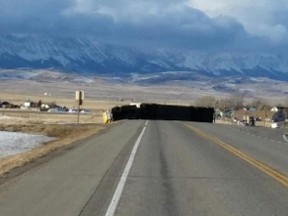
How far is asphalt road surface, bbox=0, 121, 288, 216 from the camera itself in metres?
11.0

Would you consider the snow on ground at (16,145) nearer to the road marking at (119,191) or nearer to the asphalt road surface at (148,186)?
the asphalt road surface at (148,186)

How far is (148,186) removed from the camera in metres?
13.8

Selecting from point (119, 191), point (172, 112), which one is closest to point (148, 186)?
point (119, 191)

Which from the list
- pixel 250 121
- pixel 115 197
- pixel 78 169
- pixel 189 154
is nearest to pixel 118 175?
pixel 78 169

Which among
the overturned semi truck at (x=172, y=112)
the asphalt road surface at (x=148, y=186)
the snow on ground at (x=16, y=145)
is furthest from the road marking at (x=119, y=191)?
the overturned semi truck at (x=172, y=112)

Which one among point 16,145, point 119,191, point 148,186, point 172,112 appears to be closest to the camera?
point 119,191

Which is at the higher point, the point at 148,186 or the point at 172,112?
the point at 172,112

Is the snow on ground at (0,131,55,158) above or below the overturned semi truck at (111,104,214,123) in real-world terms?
below

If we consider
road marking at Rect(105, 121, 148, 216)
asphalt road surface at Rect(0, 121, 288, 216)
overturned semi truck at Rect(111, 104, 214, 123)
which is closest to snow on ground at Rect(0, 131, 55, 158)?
asphalt road surface at Rect(0, 121, 288, 216)

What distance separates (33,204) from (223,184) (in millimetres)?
4536

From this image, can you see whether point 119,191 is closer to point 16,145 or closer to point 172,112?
point 16,145

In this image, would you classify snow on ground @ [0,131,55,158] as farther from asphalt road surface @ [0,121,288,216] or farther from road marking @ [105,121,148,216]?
road marking @ [105,121,148,216]

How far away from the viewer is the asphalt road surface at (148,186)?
1098 cm

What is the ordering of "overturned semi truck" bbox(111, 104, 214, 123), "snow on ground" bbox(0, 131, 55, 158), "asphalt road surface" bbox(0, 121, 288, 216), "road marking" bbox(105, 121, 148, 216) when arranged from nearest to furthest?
"road marking" bbox(105, 121, 148, 216) → "asphalt road surface" bbox(0, 121, 288, 216) → "snow on ground" bbox(0, 131, 55, 158) → "overturned semi truck" bbox(111, 104, 214, 123)
